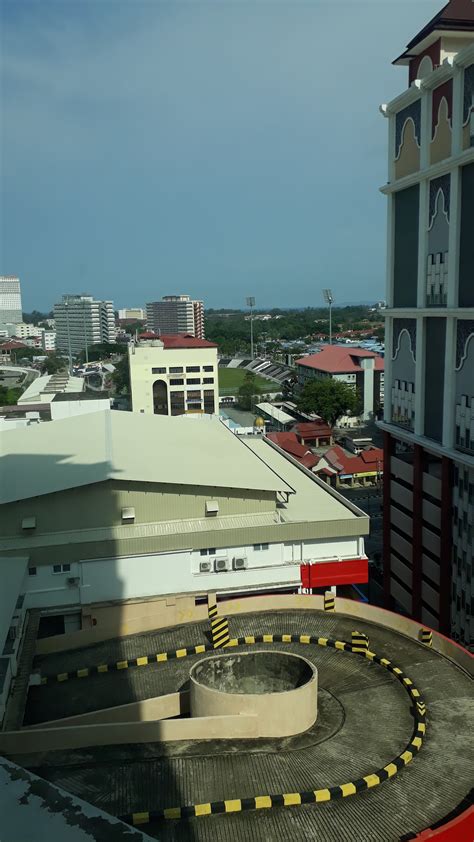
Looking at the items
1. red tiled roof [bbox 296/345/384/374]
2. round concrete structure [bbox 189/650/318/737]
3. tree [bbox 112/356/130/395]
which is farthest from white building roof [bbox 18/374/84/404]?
round concrete structure [bbox 189/650/318/737]

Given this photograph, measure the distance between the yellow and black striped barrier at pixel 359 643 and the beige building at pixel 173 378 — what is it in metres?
38.0

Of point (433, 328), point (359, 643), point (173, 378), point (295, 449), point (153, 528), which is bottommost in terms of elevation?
point (295, 449)

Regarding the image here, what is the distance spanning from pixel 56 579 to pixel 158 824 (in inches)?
305

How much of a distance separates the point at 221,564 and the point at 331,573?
269cm

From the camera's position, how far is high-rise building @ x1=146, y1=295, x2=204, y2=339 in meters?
144

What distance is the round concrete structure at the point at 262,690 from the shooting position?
882 centimetres

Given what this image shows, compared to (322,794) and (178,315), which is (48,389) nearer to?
(322,794)

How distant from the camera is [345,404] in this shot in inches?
1797

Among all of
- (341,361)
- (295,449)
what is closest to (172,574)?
(295,449)

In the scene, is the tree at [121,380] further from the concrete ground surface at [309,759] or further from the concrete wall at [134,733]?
the concrete wall at [134,733]

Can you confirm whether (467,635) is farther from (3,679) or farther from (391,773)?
(3,679)

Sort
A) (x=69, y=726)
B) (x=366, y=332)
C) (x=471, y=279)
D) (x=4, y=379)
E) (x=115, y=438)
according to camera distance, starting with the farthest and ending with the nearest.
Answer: (x=366, y=332) < (x=4, y=379) < (x=115, y=438) < (x=471, y=279) < (x=69, y=726)

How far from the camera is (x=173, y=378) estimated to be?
48812 mm

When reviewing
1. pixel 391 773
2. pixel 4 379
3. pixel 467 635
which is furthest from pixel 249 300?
pixel 391 773
